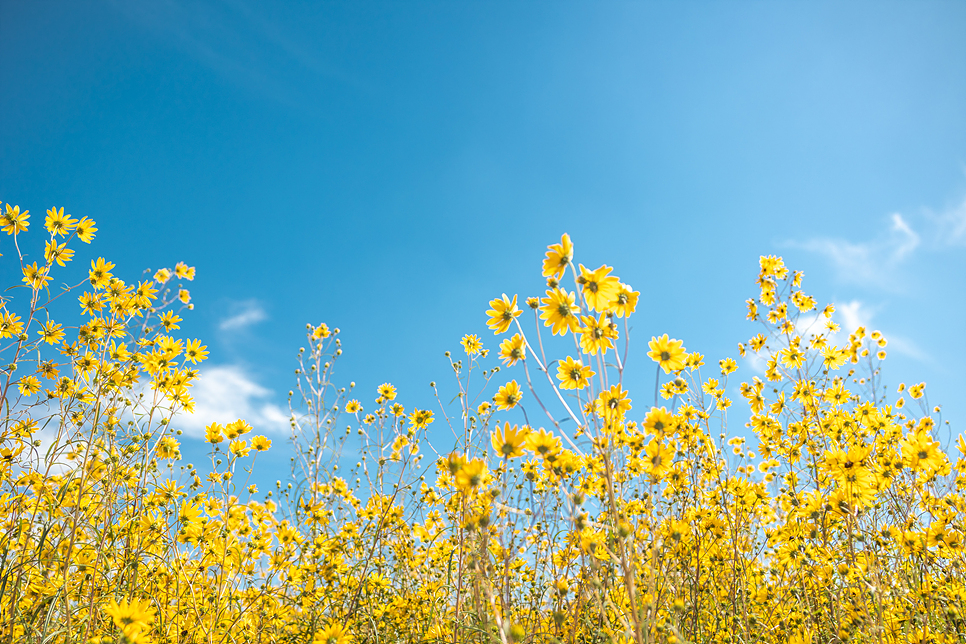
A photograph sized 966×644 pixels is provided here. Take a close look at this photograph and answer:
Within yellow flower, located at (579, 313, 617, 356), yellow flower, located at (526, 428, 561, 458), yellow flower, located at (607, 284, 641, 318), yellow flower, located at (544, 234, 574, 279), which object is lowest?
yellow flower, located at (526, 428, 561, 458)

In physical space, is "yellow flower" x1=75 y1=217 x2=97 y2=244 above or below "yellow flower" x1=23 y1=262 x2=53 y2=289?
above

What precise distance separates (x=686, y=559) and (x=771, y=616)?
46 cm

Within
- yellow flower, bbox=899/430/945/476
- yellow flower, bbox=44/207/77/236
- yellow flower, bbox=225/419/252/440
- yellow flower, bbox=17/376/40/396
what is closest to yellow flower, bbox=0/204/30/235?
yellow flower, bbox=44/207/77/236

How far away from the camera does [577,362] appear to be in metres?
1.79

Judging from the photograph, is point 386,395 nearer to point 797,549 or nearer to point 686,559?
point 686,559

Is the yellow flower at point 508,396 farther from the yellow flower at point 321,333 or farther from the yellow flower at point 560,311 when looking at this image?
the yellow flower at point 321,333

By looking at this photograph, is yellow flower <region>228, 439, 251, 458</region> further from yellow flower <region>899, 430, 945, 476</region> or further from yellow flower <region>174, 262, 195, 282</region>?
yellow flower <region>899, 430, 945, 476</region>

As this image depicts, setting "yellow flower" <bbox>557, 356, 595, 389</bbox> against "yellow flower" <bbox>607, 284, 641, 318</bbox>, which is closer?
"yellow flower" <bbox>607, 284, 641, 318</bbox>

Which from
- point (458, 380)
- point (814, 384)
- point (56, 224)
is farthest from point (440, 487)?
point (814, 384)

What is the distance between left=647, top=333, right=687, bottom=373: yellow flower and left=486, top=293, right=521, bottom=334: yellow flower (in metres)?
0.59

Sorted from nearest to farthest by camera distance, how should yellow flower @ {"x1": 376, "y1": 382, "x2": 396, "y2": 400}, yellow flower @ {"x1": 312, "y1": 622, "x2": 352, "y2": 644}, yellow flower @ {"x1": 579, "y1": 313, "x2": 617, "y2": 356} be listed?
yellow flower @ {"x1": 579, "y1": 313, "x2": 617, "y2": 356} < yellow flower @ {"x1": 312, "y1": 622, "x2": 352, "y2": 644} < yellow flower @ {"x1": 376, "y1": 382, "x2": 396, "y2": 400}

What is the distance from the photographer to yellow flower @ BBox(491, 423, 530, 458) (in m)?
1.52

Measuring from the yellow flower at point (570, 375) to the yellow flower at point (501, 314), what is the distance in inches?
9.9

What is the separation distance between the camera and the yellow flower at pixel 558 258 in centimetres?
168
